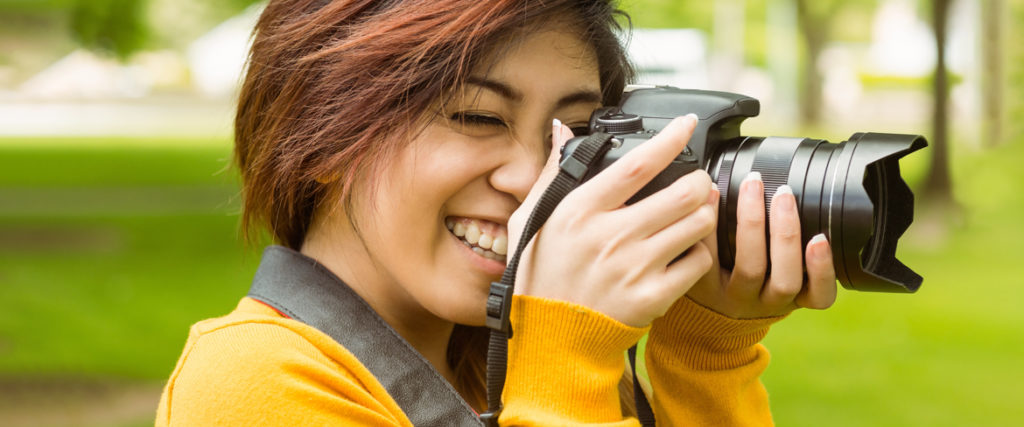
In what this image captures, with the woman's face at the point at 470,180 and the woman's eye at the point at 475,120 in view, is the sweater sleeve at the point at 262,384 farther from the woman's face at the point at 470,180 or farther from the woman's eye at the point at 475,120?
the woman's eye at the point at 475,120

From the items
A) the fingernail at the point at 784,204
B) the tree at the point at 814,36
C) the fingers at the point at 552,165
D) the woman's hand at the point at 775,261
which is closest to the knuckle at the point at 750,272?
the woman's hand at the point at 775,261

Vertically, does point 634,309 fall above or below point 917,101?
above

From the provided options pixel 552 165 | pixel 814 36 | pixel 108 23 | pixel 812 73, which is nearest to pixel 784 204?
pixel 552 165

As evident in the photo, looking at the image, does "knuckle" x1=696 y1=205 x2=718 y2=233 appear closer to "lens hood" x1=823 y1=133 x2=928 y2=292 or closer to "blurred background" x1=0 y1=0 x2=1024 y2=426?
"lens hood" x1=823 y1=133 x2=928 y2=292

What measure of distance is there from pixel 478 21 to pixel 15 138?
83.5 ft

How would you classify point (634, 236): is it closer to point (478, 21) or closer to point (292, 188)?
point (478, 21)

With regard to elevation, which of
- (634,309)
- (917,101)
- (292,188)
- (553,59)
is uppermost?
(553,59)

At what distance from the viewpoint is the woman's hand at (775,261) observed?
4.69ft

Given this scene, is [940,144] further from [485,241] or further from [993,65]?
[485,241]

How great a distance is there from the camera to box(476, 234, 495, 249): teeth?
152cm

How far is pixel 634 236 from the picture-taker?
1354 millimetres

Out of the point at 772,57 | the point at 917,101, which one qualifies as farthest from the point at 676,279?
the point at 772,57

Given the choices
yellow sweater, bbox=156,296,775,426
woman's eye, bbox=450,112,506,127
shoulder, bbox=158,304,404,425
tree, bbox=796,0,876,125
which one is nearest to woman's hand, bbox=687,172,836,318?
yellow sweater, bbox=156,296,775,426

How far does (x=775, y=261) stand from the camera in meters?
1.46
